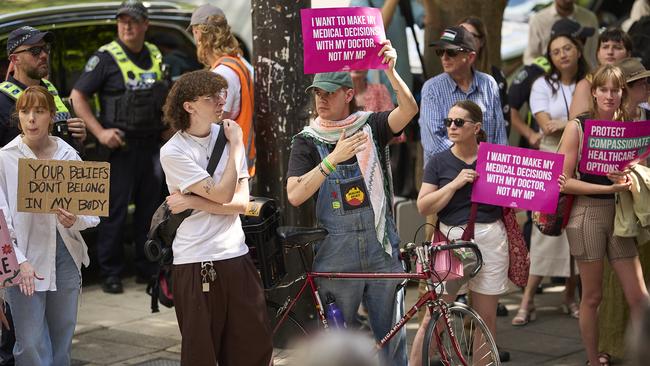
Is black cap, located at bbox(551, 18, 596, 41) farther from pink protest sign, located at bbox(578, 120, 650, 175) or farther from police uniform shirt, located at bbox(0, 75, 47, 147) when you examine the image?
police uniform shirt, located at bbox(0, 75, 47, 147)

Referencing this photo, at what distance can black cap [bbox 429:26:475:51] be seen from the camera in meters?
7.66

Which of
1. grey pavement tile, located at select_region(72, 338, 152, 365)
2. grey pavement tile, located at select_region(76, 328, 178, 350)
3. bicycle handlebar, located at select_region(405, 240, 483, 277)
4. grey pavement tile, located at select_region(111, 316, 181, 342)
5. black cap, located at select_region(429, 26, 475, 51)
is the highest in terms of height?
black cap, located at select_region(429, 26, 475, 51)

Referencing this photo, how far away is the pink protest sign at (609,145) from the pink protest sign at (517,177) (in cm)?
45

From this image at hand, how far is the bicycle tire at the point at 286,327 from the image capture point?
6418mm

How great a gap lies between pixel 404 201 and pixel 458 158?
3.10 m

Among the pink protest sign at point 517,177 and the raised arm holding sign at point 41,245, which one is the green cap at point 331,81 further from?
the raised arm holding sign at point 41,245

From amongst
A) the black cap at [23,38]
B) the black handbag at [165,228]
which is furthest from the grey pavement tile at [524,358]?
the black cap at [23,38]

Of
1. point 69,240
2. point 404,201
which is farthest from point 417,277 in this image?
point 404,201

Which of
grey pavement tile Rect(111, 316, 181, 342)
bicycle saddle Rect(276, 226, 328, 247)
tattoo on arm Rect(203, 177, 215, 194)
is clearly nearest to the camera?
tattoo on arm Rect(203, 177, 215, 194)

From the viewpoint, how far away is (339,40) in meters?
6.37

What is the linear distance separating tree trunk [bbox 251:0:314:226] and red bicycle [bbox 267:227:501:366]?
1228mm

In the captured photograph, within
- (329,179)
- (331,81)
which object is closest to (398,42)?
(331,81)

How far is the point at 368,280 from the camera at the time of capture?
20.8ft

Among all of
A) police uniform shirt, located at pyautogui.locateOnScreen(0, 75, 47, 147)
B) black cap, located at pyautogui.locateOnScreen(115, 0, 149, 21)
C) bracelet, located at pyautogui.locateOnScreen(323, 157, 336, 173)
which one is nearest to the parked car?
black cap, located at pyautogui.locateOnScreen(115, 0, 149, 21)
